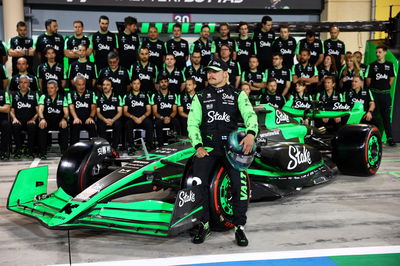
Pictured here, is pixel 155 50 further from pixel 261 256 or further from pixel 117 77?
pixel 261 256

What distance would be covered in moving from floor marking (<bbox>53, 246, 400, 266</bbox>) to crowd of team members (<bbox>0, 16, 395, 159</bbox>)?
17.7ft

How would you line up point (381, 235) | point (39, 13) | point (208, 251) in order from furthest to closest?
1. point (39, 13)
2. point (381, 235)
3. point (208, 251)

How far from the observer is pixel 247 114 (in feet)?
15.2

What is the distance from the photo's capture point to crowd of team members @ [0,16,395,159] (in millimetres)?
10008

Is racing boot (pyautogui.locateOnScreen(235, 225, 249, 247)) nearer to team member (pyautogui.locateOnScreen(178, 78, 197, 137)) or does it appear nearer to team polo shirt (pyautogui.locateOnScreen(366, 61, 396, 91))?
team member (pyautogui.locateOnScreen(178, 78, 197, 137))

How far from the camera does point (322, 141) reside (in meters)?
7.78

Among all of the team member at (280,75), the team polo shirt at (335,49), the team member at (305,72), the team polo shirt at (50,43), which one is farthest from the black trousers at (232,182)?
the team polo shirt at (335,49)

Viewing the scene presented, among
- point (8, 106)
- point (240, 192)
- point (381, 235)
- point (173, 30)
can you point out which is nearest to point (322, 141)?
point (381, 235)

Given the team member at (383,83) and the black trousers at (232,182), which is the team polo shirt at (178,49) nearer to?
the team member at (383,83)

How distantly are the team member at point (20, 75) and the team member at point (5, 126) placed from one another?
518 mm

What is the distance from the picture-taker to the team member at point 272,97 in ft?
33.4

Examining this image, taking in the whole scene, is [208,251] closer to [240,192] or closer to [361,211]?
[240,192]

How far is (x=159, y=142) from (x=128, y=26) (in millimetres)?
2962

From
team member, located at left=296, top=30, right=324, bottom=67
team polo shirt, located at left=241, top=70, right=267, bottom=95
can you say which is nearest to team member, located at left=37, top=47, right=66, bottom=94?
team polo shirt, located at left=241, top=70, right=267, bottom=95
